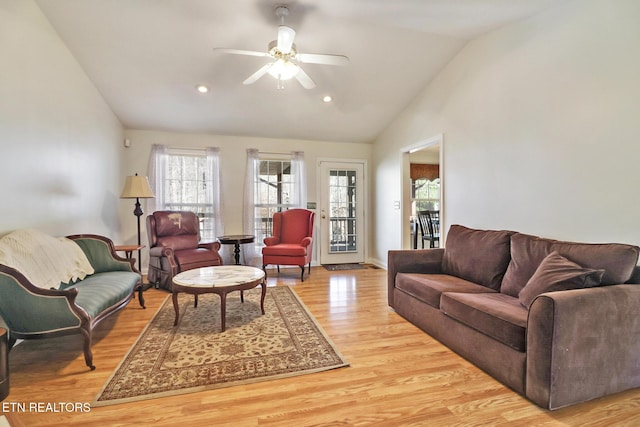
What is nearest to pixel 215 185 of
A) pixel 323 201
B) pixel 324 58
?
pixel 323 201

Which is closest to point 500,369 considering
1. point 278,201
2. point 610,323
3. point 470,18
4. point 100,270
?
point 610,323

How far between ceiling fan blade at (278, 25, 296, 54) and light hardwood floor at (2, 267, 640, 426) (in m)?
2.45

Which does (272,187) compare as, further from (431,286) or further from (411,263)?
(431,286)

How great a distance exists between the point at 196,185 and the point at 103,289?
2776mm

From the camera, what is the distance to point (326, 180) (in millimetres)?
5551

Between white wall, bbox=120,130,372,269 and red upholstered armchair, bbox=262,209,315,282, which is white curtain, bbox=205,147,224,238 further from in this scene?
red upholstered armchair, bbox=262,209,315,282

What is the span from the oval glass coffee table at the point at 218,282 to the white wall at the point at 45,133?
1.36 meters

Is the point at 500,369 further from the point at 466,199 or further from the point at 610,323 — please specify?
the point at 466,199

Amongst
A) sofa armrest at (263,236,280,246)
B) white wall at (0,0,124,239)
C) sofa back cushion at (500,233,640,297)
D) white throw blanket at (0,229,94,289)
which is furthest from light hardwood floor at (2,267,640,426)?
sofa armrest at (263,236,280,246)

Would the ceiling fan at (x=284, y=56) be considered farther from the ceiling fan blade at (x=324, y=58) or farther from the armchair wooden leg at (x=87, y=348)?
the armchair wooden leg at (x=87, y=348)

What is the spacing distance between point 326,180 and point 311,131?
0.93 m

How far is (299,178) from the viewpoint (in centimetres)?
532

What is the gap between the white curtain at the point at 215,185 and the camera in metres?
4.93

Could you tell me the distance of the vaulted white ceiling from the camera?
106 inches
